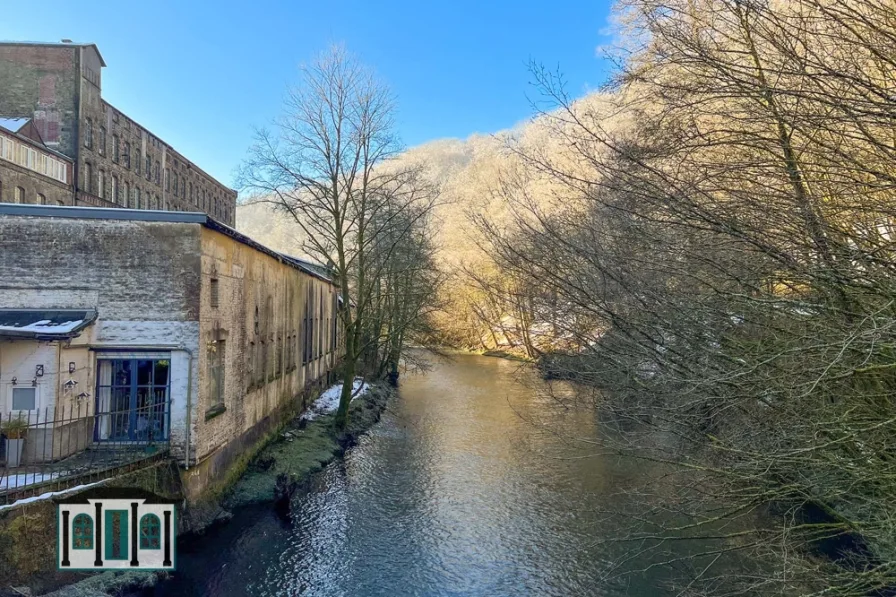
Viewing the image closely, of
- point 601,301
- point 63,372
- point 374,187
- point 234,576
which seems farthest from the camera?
point 374,187

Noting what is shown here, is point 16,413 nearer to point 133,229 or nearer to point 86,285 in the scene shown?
point 86,285

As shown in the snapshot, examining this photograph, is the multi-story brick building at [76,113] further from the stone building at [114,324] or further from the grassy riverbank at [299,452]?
the stone building at [114,324]

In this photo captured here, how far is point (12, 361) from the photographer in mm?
9578

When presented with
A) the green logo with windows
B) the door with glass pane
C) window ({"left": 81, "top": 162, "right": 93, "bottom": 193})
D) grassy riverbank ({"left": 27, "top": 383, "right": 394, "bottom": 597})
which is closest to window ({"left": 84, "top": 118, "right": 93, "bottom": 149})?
window ({"left": 81, "top": 162, "right": 93, "bottom": 193})

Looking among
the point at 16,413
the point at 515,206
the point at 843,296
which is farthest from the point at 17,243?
the point at 843,296

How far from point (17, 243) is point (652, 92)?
1067cm

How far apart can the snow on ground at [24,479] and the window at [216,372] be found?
3.17 meters

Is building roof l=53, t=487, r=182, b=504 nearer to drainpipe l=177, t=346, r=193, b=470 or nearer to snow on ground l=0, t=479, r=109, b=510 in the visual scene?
snow on ground l=0, t=479, r=109, b=510

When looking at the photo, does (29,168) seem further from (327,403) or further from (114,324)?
(114,324)

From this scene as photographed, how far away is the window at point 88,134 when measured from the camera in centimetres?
3023

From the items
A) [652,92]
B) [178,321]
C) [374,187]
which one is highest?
[374,187]

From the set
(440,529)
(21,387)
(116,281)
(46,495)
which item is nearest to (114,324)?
(116,281)

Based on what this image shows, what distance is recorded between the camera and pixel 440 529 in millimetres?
11656

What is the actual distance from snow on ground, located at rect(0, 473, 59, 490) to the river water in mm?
2287
